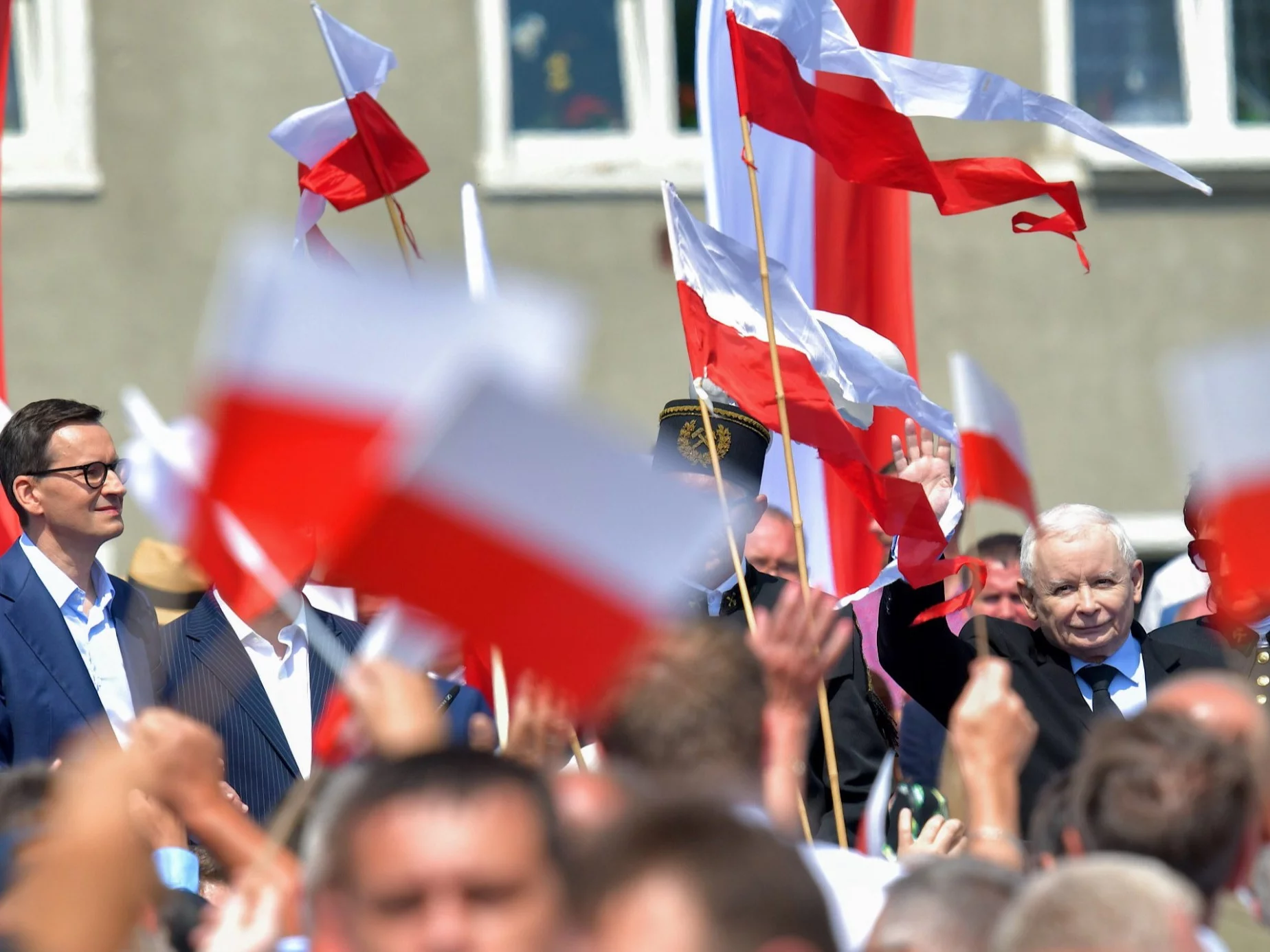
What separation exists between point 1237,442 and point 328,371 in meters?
1.65

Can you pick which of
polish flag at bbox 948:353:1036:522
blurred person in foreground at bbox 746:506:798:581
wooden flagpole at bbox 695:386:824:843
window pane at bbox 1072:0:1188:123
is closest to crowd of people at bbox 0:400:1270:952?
wooden flagpole at bbox 695:386:824:843

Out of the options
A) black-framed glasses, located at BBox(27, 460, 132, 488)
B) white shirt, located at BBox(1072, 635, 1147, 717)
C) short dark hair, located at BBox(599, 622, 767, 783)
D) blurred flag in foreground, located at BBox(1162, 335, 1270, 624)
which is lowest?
white shirt, located at BBox(1072, 635, 1147, 717)

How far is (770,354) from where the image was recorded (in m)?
5.39

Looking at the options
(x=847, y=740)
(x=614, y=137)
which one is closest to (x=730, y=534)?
(x=847, y=740)

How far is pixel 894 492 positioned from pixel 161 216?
6960mm

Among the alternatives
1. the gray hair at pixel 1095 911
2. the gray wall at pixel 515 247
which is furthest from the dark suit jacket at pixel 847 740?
the gray wall at pixel 515 247

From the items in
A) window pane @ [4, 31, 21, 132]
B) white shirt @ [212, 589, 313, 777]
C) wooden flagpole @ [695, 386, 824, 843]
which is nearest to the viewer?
wooden flagpole @ [695, 386, 824, 843]

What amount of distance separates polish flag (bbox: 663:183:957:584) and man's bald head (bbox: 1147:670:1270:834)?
2116 mm

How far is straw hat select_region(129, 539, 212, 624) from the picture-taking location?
300 inches

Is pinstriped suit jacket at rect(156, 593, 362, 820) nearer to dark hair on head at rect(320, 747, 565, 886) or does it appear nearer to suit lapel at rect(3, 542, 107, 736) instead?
suit lapel at rect(3, 542, 107, 736)

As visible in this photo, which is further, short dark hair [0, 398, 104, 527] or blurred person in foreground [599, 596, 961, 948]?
short dark hair [0, 398, 104, 527]

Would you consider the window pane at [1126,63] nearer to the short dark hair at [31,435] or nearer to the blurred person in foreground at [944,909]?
the short dark hair at [31,435]

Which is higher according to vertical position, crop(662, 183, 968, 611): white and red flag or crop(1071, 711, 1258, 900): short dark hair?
crop(662, 183, 968, 611): white and red flag

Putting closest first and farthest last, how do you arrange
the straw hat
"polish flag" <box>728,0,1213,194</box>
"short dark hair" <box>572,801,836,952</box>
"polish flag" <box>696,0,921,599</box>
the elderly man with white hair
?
"short dark hair" <box>572,801,836,952</box>, the elderly man with white hair, "polish flag" <box>728,0,1213,194</box>, "polish flag" <box>696,0,921,599</box>, the straw hat
